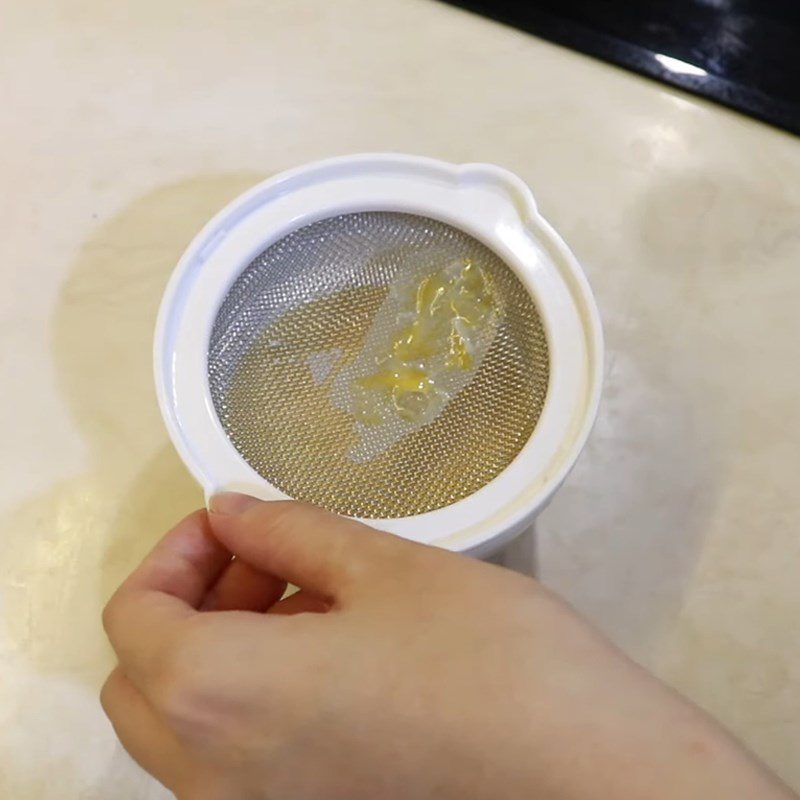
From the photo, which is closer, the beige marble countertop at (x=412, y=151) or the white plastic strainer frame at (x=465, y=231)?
the white plastic strainer frame at (x=465, y=231)

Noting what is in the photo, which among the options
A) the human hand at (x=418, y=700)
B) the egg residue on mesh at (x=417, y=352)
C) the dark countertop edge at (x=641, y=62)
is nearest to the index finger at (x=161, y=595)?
the human hand at (x=418, y=700)

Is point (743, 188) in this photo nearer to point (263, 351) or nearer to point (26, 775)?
point (263, 351)

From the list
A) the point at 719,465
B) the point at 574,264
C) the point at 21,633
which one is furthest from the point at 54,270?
the point at 719,465

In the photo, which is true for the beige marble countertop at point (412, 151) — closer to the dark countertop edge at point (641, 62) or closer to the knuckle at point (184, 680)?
the dark countertop edge at point (641, 62)

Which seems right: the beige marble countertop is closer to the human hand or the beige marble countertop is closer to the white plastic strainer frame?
the white plastic strainer frame

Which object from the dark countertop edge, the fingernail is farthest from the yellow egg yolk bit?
the dark countertop edge

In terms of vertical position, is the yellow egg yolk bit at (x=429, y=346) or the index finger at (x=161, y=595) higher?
the yellow egg yolk bit at (x=429, y=346)

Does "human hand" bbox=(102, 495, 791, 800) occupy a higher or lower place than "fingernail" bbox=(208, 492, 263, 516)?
higher
